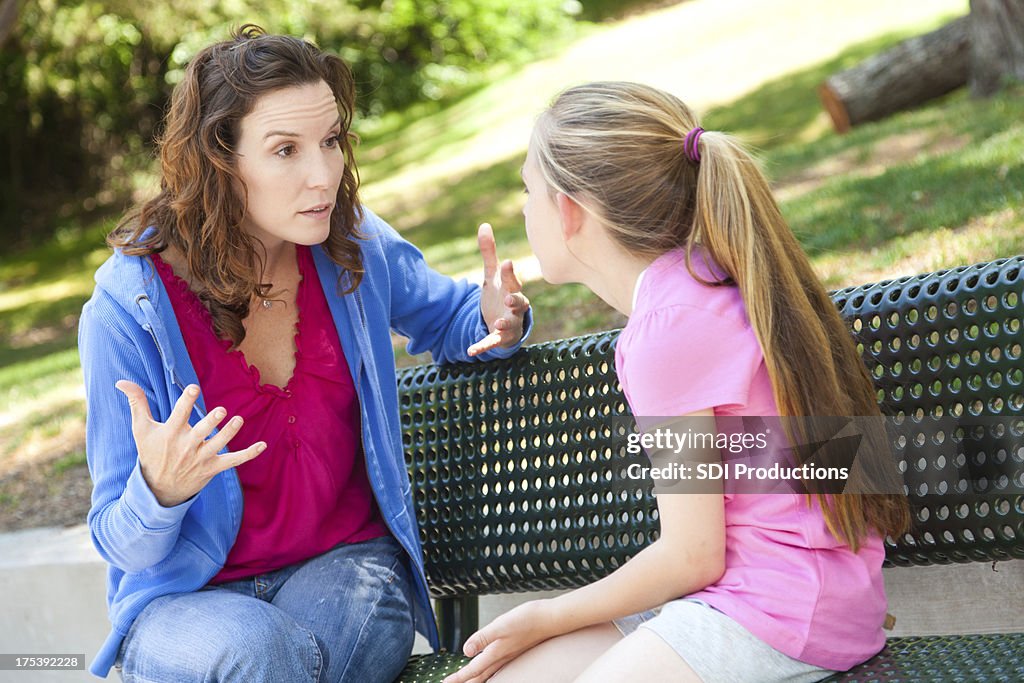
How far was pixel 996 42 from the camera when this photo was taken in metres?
7.74

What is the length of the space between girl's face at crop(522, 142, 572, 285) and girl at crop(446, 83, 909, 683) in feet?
0.13

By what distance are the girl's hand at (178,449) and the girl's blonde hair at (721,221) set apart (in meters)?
0.78

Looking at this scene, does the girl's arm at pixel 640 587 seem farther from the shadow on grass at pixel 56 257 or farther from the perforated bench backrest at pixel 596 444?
the shadow on grass at pixel 56 257

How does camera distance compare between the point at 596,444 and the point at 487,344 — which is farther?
the point at 487,344

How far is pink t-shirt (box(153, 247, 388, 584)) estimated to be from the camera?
98.0 inches

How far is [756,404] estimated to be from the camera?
1.92 m

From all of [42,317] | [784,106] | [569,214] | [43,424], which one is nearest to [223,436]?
[569,214]

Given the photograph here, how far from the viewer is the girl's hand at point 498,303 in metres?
2.55

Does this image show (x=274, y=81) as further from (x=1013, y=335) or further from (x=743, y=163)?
(x=1013, y=335)

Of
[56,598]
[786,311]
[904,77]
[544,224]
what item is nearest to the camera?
[786,311]

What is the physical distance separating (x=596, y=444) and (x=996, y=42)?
654cm

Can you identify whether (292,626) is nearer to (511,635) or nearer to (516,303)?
(511,635)

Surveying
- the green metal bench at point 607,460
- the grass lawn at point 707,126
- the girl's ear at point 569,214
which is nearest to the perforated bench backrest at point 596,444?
the green metal bench at point 607,460

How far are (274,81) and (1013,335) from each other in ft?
5.10
